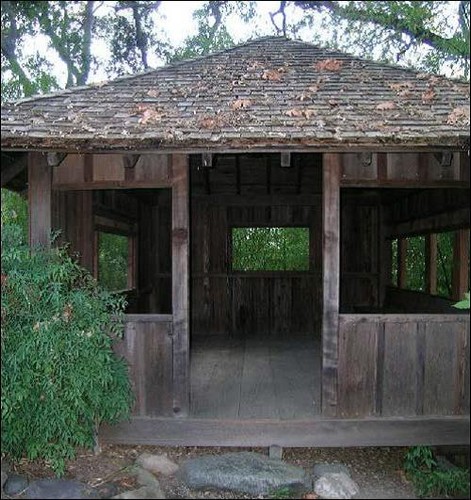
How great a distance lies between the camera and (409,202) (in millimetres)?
9688

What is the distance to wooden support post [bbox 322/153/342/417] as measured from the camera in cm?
508

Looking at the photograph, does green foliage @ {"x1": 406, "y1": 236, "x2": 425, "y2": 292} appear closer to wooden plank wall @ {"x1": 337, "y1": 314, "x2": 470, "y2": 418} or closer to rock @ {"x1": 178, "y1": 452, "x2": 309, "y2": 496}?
wooden plank wall @ {"x1": 337, "y1": 314, "x2": 470, "y2": 418}

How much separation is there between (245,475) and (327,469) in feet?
2.61

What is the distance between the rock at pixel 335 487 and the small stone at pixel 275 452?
1.96ft

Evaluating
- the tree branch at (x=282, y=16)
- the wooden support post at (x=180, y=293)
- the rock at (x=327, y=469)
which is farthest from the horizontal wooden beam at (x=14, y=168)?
the tree branch at (x=282, y=16)

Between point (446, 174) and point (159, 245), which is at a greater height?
point (446, 174)

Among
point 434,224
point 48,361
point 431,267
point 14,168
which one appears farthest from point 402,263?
point 48,361

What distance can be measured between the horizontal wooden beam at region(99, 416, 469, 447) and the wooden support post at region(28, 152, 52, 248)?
203 centimetres

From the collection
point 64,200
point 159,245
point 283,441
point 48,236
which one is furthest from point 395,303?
point 48,236

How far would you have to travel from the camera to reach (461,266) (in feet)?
24.2

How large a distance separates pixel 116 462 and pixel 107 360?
109 centimetres

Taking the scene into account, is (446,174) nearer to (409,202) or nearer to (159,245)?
(409,202)

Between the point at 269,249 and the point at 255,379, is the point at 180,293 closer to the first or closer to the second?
the point at 255,379

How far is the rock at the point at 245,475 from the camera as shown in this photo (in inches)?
177
